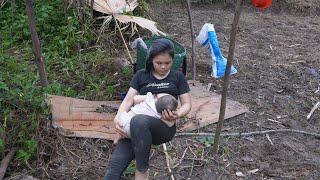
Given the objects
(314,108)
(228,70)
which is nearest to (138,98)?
(228,70)

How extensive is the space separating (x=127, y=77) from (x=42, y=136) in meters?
1.56

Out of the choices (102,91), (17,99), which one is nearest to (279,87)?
(102,91)

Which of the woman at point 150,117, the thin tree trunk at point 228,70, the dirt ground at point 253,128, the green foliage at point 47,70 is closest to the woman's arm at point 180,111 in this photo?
the woman at point 150,117

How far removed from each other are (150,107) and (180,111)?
7.9 inches

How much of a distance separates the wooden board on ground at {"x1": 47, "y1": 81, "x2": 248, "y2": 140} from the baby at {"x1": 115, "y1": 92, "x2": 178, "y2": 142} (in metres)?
1.03

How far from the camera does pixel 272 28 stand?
7430 millimetres

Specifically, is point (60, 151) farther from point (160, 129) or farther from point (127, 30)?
point (127, 30)

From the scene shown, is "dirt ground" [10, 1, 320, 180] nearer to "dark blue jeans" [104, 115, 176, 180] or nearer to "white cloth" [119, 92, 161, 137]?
"dark blue jeans" [104, 115, 176, 180]

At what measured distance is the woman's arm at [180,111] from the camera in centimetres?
278

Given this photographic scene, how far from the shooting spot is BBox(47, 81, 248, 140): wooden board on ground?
399 cm

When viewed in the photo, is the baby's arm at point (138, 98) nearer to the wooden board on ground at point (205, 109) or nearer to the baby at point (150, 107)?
the baby at point (150, 107)

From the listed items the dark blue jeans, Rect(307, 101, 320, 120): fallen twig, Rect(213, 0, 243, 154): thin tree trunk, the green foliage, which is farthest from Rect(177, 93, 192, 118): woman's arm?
Rect(307, 101, 320, 120): fallen twig

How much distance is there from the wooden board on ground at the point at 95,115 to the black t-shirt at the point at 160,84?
96 centimetres

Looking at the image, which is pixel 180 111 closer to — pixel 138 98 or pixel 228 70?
pixel 138 98
